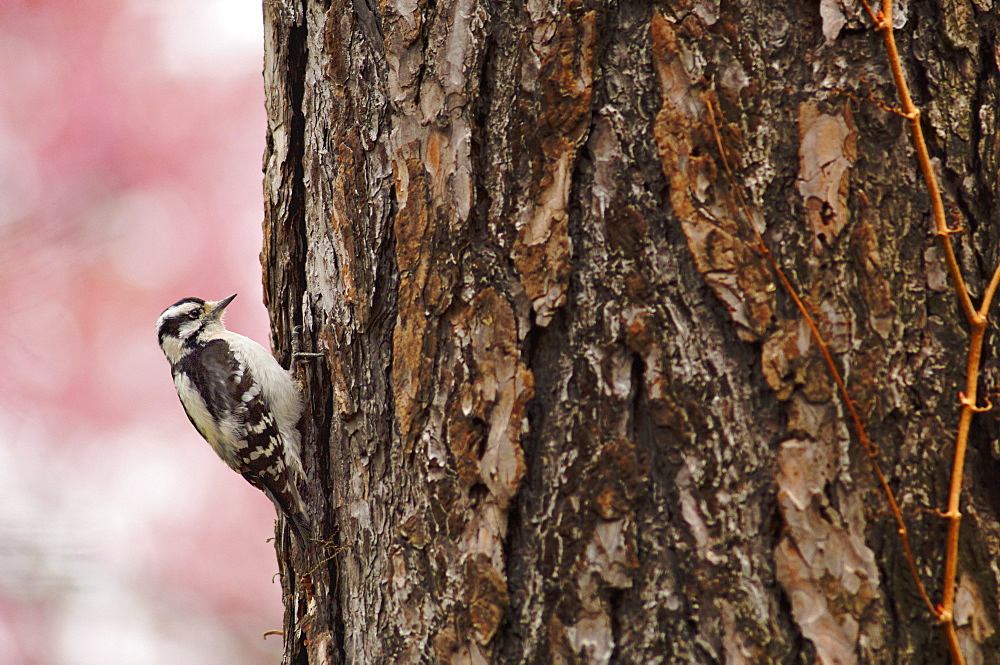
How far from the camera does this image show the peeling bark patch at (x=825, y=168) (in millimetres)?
1438

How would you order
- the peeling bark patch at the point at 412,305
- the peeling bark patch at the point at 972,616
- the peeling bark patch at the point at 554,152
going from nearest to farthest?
the peeling bark patch at the point at 972,616, the peeling bark patch at the point at 554,152, the peeling bark patch at the point at 412,305

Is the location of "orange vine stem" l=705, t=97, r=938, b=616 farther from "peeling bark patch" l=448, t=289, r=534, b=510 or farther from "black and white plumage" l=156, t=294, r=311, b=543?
"black and white plumage" l=156, t=294, r=311, b=543

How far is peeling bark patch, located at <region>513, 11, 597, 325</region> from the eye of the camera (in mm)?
1531

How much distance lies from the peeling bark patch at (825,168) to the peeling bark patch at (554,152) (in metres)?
0.41

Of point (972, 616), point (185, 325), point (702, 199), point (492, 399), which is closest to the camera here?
point (972, 616)

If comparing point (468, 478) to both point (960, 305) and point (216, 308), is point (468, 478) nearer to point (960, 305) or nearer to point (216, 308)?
point (960, 305)

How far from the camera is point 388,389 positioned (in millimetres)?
1762

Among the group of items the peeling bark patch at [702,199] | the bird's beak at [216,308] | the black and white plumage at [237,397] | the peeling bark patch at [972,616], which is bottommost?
the peeling bark patch at [972,616]

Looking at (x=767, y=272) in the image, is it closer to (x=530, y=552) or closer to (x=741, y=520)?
(x=741, y=520)

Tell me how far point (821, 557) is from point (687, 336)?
1.47 feet

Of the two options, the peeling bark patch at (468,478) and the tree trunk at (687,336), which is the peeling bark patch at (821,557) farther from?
the peeling bark patch at (468,478)

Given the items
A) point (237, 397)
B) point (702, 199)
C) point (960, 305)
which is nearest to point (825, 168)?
point (702, 199)

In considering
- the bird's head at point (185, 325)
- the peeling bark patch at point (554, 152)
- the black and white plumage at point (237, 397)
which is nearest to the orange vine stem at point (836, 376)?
the peeling bark patch at point (554, 152)

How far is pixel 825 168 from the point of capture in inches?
56.7
